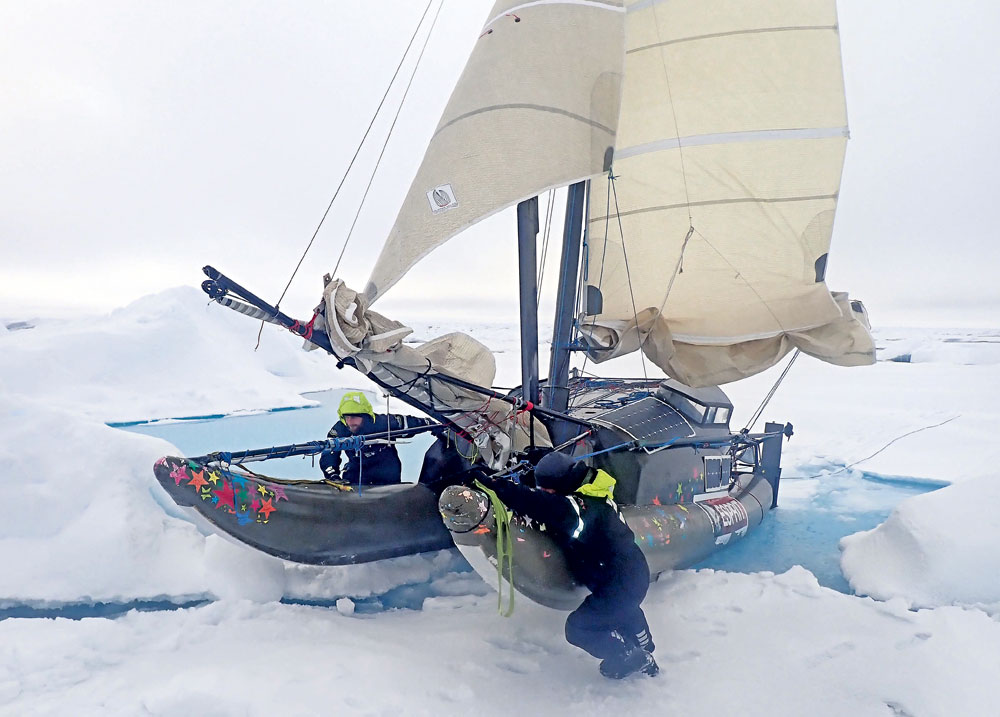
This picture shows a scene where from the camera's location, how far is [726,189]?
6215mm

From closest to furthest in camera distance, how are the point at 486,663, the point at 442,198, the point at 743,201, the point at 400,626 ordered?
the point at 486,663 → the point at 400,626 → the point at 442,198 → the point at 743,201

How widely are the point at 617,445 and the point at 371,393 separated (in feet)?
40.4

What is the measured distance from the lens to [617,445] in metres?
4.18

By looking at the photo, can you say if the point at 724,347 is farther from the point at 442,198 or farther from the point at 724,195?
the point at 442,198

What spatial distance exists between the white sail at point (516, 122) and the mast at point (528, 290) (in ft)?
1.19

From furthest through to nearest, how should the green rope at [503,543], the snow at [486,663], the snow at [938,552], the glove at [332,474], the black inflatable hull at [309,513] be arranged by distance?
1. the glove at [332,474]
2. the snow at [938,552]
3. the black inflatable hull at [309,513]
4. the green rope at [503,543]
5. the snow at [486,663]

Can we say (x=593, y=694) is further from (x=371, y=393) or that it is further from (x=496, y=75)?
(x=371, y=393)

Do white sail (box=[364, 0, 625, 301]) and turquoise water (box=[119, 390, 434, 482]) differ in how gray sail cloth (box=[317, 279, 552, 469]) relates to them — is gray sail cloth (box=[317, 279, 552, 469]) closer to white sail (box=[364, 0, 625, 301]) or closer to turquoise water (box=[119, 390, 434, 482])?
white sail (box=[364, 0, 625, 301])

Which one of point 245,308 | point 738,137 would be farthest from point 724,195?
point 245,308

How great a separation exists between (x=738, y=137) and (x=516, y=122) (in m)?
3.38

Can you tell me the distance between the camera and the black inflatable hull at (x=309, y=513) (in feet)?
11.3

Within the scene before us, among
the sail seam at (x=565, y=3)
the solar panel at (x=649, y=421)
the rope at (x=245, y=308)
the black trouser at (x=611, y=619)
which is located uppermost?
the sail seam at (x=565, y=3)

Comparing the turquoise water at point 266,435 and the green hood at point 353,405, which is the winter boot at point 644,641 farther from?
the turquoise water at point 266,435

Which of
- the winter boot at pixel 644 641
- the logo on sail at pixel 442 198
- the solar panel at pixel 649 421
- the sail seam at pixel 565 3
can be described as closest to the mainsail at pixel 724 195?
the solar panel at pixel 649 421
